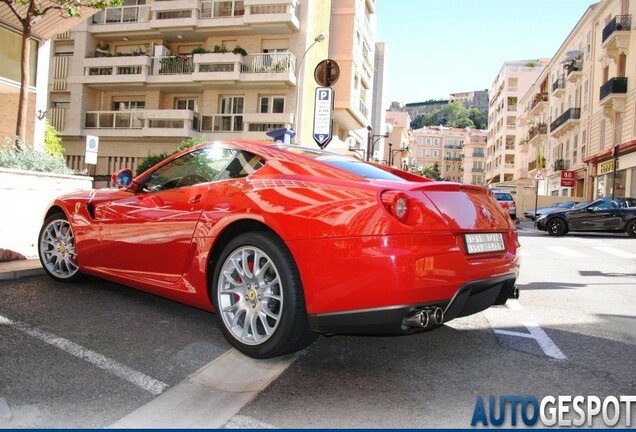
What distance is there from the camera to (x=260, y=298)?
3277 millimetres

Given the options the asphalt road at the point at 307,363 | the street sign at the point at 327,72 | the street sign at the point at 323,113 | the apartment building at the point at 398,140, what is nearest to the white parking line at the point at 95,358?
the asphalt road at the point at 307,363

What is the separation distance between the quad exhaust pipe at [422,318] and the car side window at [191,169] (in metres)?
1.80

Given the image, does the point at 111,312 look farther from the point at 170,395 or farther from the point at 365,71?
the point at 365,71

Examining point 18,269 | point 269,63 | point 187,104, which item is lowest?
point 18,269

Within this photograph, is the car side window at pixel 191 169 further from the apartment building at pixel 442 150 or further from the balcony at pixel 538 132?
the apartment building at pixel 442 150

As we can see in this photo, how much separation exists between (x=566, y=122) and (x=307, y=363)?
41.9 m

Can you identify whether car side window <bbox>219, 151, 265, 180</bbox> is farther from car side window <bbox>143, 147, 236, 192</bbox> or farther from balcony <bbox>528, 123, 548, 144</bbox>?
balcony <bbox>528, 123, 548, 144</bbox>

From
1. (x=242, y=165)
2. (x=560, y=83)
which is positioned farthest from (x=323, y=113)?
(x=560, y=83)

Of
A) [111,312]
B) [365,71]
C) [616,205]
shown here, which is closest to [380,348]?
[111,312]

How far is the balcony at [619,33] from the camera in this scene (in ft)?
97.5

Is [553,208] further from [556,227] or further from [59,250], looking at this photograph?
[59,250]

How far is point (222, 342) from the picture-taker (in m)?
3.60

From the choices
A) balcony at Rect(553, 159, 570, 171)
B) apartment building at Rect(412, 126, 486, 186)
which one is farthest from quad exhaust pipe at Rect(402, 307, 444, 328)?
apartment building at Rect(412, 126, 486, 186)

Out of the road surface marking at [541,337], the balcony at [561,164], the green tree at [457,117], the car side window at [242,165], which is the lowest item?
the road surface marking at [541,337]
